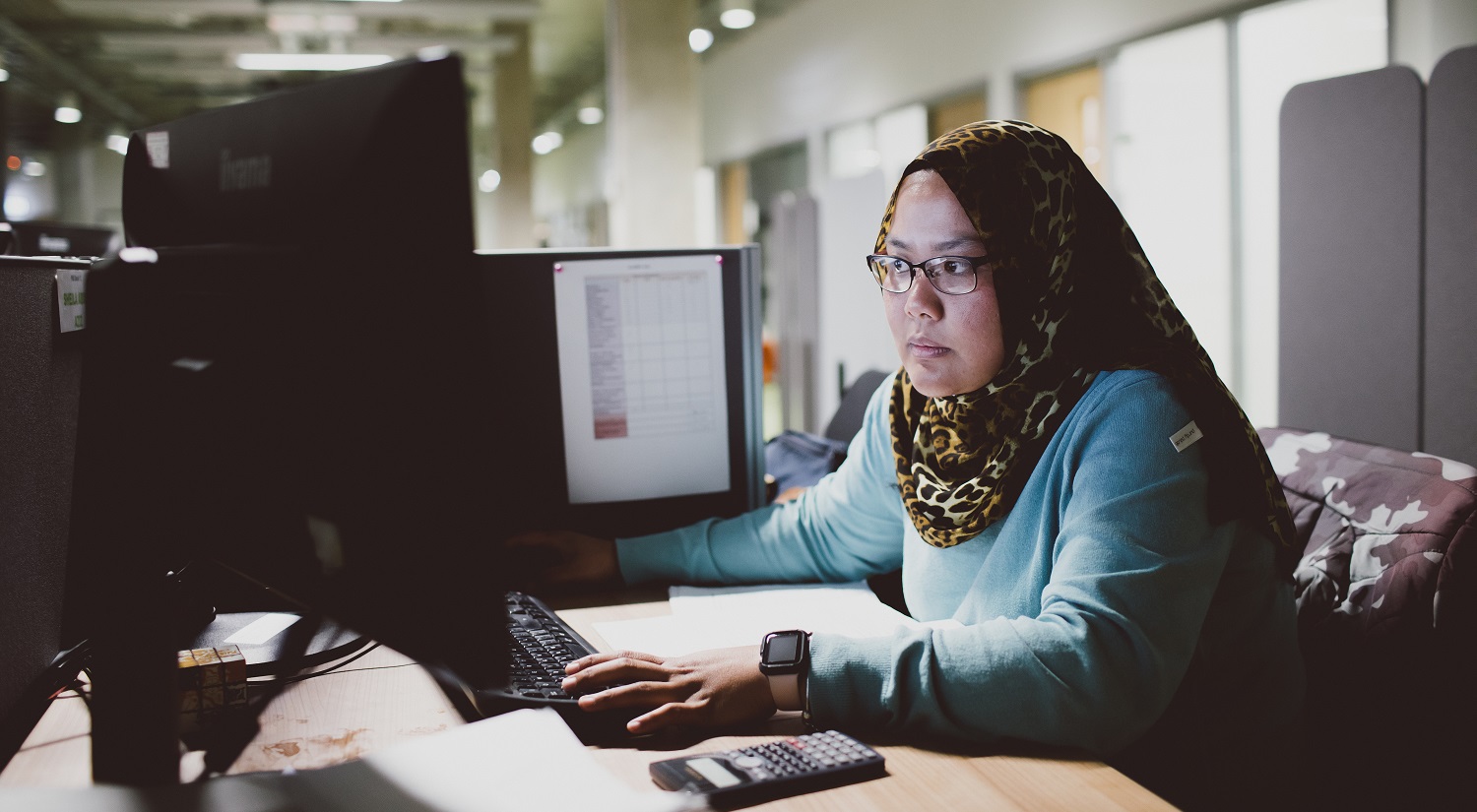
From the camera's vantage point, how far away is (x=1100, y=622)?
0.98 m

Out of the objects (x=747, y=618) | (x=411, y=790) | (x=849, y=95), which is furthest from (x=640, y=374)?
(x=849, y=95)

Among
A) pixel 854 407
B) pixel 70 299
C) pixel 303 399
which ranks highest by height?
pixel 70 299

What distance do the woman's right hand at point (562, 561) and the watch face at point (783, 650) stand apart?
1.81 feet

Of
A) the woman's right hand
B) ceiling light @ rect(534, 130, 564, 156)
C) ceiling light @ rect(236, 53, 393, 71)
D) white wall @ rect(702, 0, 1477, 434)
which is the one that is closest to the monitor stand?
the woman's right hand

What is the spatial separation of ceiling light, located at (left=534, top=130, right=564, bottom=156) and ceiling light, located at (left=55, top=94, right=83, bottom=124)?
6.15 metres

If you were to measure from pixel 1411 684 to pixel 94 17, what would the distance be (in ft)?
34.5

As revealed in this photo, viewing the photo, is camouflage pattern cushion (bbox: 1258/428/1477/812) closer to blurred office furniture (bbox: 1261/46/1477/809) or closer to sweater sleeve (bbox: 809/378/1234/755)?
blurred office furniture (bbox: 1261/46/1477/809)

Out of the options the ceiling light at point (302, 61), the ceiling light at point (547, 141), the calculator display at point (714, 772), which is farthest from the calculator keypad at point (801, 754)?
the ceiling light at point (547, 141)

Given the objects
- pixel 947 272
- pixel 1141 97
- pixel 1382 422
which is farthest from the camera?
pixel 1141 97

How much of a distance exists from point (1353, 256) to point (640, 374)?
2229 millimetres

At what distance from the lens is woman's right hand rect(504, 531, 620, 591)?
1513 millimetres

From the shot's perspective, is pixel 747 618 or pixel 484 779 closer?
pixel 484 779

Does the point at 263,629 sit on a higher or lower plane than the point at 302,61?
lower

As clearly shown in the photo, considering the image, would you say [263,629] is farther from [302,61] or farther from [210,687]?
[302,61]
